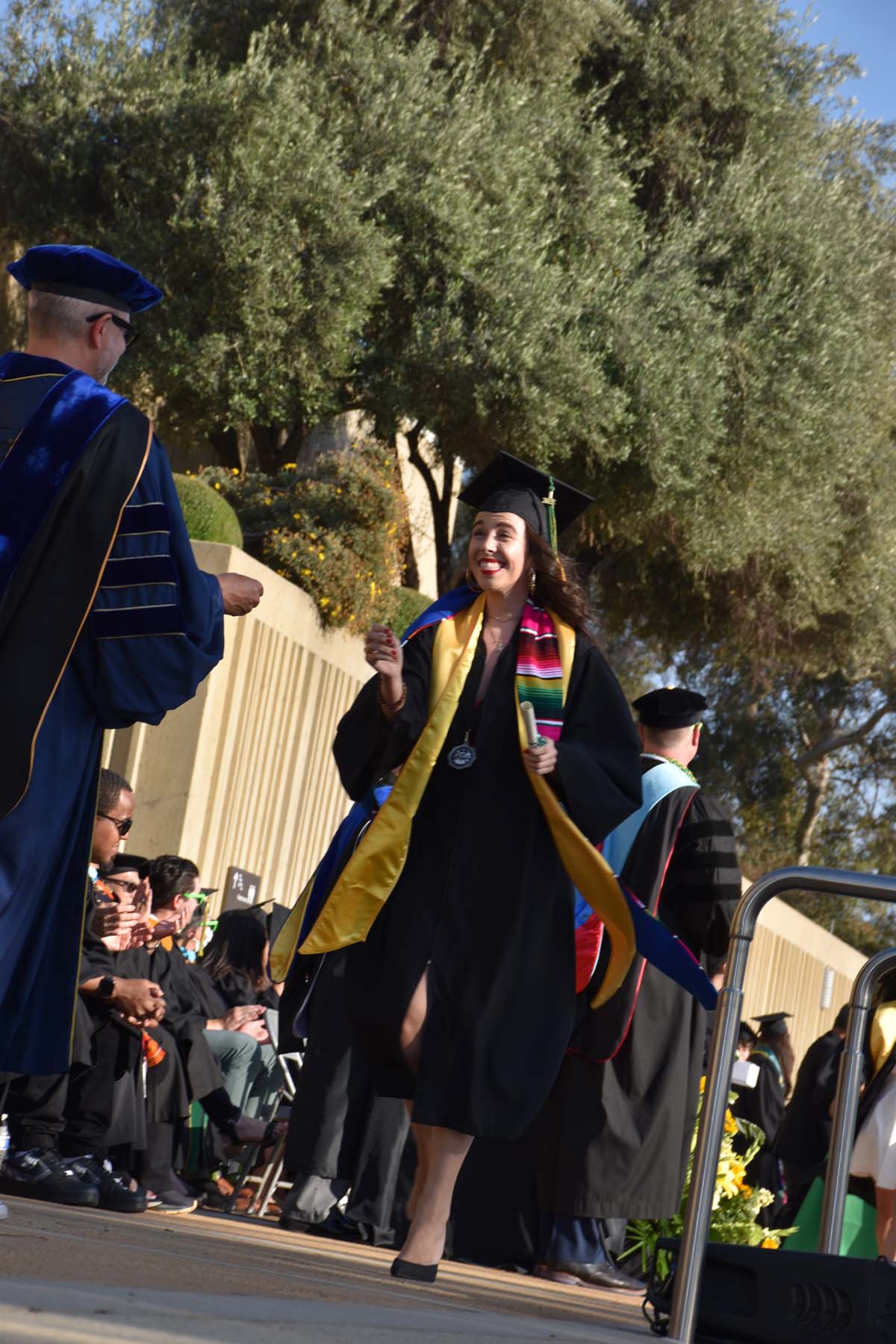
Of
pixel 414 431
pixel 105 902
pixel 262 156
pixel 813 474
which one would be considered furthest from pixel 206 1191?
pixel 813 474

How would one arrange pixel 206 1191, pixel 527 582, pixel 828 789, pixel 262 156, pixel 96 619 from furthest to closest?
pixel 828 789
pixel 262 156
pixel 206 1191
pixel 527 582
pixel 96 619

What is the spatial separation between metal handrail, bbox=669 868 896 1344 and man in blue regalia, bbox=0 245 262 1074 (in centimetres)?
128

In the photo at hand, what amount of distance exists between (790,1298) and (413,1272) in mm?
860

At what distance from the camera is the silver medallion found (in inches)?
170

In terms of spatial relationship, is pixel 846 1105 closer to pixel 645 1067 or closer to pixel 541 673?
pixel 541 673

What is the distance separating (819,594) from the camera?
69.0 ft

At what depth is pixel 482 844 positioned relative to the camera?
166 inches

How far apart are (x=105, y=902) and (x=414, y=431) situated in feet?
42.8

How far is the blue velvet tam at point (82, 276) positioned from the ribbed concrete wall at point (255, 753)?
868cm

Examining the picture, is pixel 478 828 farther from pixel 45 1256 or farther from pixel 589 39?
pixel 589 39

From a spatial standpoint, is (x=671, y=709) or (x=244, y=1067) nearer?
(x=671, y=709)

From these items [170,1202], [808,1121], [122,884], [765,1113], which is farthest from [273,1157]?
[765,1113]

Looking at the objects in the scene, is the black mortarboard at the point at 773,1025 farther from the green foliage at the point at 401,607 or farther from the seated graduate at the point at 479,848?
the seated graduate at the point at 479,848

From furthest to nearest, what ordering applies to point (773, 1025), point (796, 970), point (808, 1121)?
point (796, 970) → point (773, 1025) → point (808, 1121)
